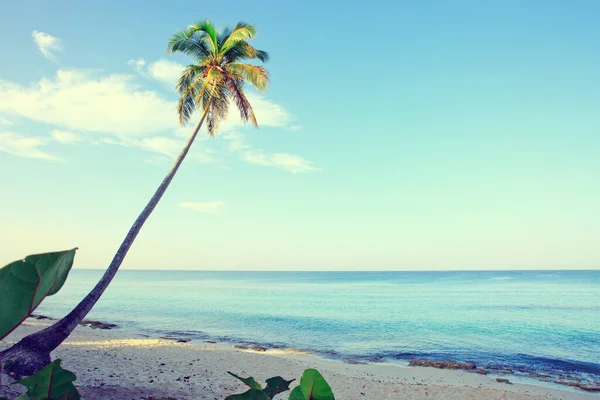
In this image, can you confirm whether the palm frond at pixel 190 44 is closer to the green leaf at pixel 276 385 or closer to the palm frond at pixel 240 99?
the palm frond at pixel 240 99

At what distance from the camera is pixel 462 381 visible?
15750 mm

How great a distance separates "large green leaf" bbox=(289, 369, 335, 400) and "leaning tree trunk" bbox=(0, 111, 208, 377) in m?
8.77

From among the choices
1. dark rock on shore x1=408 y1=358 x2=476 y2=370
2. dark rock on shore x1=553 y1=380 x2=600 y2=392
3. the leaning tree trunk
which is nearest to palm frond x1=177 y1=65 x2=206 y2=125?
the leaning tree trunk

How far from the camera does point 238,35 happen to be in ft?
46.0

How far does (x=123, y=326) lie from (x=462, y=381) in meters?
24.4

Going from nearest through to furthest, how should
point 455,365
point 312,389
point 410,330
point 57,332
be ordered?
point 312,389 < point 57,332 < point 455,365 < point 410,330

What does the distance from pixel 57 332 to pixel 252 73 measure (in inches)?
399

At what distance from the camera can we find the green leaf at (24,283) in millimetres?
615

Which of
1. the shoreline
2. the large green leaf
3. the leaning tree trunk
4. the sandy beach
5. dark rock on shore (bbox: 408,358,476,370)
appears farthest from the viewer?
dark rock on shore (bbox: 408,358,476,370)

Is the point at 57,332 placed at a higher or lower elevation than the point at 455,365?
higher

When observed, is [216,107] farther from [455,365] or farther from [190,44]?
[455,365]

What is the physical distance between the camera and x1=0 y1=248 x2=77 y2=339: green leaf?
0.62 m

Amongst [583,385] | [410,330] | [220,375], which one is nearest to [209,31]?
[220,375]

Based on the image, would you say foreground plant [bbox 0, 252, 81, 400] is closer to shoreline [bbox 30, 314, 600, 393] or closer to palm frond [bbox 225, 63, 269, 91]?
palm frond [bbox 225, 63, 269, 91]
